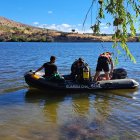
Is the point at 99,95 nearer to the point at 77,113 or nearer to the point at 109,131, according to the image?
the point at 77,113

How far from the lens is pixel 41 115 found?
10203mm

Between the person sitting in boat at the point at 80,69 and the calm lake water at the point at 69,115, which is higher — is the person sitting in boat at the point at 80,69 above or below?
above

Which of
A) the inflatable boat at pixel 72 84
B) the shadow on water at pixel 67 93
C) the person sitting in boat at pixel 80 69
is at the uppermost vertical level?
the person sitting in boat at pixel 80 69

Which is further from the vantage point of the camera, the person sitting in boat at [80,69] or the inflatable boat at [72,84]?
the person sitting in boat at [80,69]

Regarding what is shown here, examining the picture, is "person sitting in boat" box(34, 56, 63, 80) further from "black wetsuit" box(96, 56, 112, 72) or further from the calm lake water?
"black wetsuit" box(96, 56, 112, 72)

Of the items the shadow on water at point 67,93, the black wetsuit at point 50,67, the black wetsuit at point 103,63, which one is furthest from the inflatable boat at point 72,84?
the black wetsuit at point 103,63

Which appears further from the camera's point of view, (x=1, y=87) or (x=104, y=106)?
(x=1, y=87)

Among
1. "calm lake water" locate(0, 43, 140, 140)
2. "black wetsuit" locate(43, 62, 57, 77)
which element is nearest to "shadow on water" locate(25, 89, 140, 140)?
"calm lake water" locate(0, 43, 140, 140)

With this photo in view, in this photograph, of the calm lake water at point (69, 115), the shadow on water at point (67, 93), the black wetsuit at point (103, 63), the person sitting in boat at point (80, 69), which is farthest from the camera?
the black wetsuit at point (103, 63)

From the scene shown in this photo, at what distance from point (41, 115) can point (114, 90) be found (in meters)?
5.07

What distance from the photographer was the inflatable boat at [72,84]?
13586mm

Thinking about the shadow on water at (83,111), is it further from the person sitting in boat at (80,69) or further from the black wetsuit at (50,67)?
the black wetsuit at (50,67)

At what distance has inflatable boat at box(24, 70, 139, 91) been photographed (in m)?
13.6

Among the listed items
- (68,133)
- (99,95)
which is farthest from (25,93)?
(68,133)
